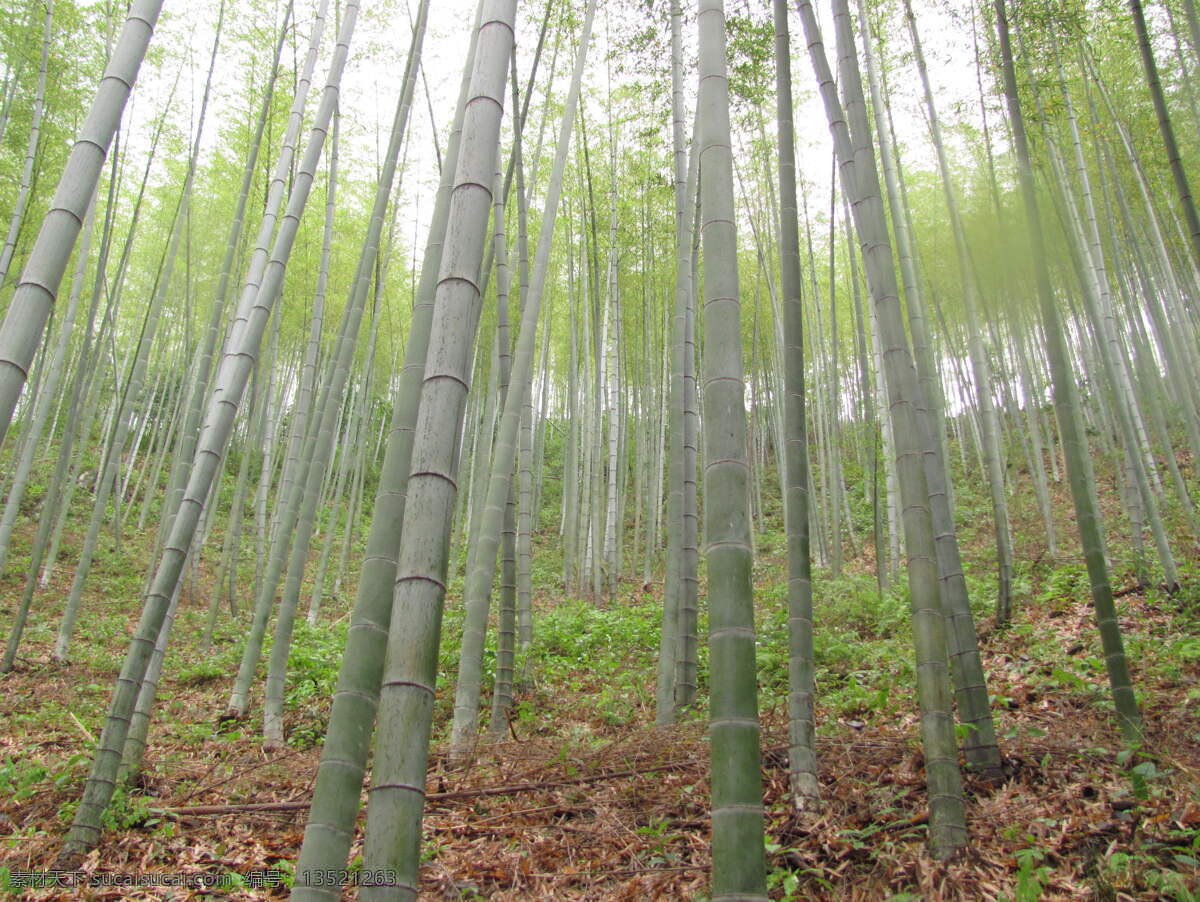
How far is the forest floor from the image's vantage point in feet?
6.95

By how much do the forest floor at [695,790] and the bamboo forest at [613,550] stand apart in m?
0.02

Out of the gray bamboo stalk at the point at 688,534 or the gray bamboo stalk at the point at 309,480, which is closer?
the gray bamboo stalk at the point at 309,480

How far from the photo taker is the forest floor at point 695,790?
212 centimetres

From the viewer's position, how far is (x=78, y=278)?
6.12 m

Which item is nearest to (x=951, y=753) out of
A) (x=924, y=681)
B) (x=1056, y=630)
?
(x=924, y=681)

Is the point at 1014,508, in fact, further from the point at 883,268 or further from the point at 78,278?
the point at 78,278

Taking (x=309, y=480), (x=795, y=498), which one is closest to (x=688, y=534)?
(x=795, y=498)

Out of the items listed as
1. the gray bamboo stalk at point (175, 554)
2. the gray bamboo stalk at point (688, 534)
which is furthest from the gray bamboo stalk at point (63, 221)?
the gray bamboo stalk at point (688, 534)

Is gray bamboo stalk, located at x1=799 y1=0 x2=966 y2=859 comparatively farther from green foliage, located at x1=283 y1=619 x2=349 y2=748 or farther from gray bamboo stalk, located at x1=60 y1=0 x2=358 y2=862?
green foliage, located at x1=283 y1=619 x2=349 y2=748

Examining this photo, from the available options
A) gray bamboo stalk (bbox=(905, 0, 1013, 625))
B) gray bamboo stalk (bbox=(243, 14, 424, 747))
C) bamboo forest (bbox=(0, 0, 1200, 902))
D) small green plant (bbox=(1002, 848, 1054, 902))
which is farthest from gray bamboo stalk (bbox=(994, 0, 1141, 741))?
gray bamboo stalk (bbox=(243, 14, 424, 747))

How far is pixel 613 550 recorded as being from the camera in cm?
854

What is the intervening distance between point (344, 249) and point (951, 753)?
382 inches

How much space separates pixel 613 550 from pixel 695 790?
5748mm

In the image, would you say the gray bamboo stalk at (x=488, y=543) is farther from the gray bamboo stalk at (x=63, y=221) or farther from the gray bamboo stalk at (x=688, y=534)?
the gray bamboo stalk at (x=63, y=221)
